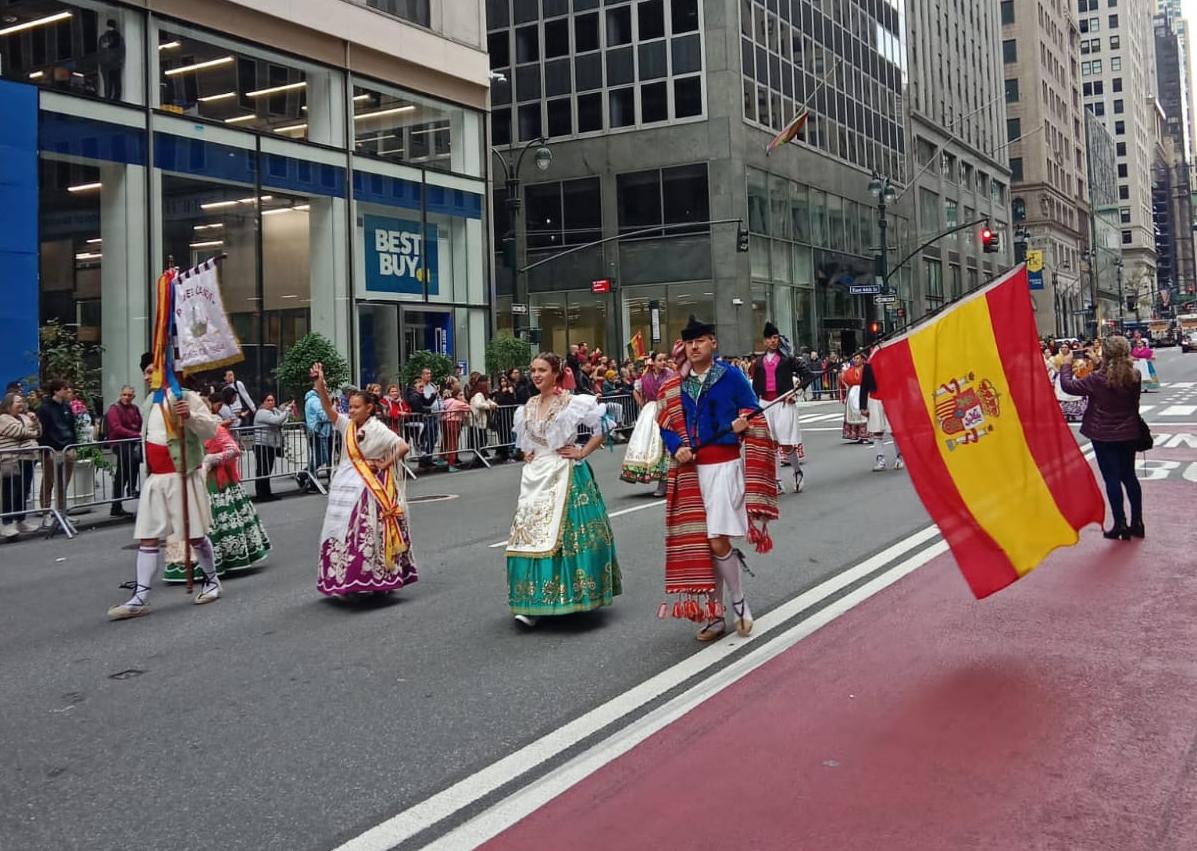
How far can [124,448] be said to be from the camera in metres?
14.6

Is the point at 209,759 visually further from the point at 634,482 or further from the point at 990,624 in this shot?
the point at 634,482

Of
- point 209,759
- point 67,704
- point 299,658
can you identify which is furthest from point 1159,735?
point 67,704

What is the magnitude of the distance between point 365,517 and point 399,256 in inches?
825

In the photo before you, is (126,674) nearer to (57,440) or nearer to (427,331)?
(57,440)

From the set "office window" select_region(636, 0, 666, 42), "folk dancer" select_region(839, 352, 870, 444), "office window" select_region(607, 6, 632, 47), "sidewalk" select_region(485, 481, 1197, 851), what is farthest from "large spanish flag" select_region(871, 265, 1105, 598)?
"office window" select_region(607, 6, 632, 47)

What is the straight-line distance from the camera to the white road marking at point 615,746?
3.92 metres

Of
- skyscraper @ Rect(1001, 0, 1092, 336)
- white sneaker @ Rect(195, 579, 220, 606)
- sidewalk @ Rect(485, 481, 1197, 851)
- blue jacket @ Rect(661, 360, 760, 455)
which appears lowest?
sidewalk @ Rect(485, 481, 1197, 851)

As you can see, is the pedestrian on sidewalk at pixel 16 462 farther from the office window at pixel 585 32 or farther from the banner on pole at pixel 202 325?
the office window at pixel 585 32

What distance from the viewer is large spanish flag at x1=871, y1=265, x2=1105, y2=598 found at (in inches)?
230

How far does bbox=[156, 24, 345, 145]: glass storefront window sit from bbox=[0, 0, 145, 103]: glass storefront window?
71 centimetres

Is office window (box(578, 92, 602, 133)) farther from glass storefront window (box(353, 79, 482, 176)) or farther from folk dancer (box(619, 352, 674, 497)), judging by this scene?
folk dancer (box(619, 352, 674, 497))

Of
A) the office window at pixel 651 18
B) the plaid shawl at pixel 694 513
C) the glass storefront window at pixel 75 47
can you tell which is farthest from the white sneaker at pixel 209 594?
the office window at pixel 651 18

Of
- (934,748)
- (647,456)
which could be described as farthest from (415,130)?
(934,748)

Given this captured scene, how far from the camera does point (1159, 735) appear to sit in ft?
15.4
